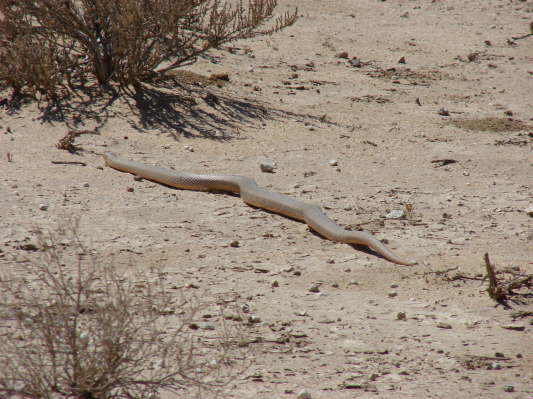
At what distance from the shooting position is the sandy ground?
168 inches

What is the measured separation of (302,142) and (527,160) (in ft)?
7.87

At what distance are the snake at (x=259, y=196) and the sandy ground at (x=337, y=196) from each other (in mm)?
109

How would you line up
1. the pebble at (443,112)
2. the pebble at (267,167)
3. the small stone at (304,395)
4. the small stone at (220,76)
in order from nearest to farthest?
the small stone at (304,395), the pebble at (267,167), the pebble at (443,112), the small stone at (220,76)

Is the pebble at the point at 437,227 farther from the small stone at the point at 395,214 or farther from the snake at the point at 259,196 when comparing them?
the snake at the point at 259,196

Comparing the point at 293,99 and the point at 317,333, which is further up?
the point at 293,99

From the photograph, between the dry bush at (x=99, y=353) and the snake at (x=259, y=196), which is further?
the snake at (x=259, y=196)

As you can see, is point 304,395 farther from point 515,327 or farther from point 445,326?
point 515,327

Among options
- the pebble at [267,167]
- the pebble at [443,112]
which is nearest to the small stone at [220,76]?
the pebble at [443,112]

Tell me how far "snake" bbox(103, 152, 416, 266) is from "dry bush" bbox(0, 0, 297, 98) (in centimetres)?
198

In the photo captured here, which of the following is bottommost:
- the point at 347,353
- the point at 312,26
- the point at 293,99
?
the point at 347,353

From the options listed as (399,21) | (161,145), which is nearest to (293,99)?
(161,145)

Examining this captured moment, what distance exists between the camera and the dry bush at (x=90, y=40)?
361 inches

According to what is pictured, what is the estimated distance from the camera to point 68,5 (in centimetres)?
938

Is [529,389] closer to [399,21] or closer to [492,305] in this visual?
[492,305]
